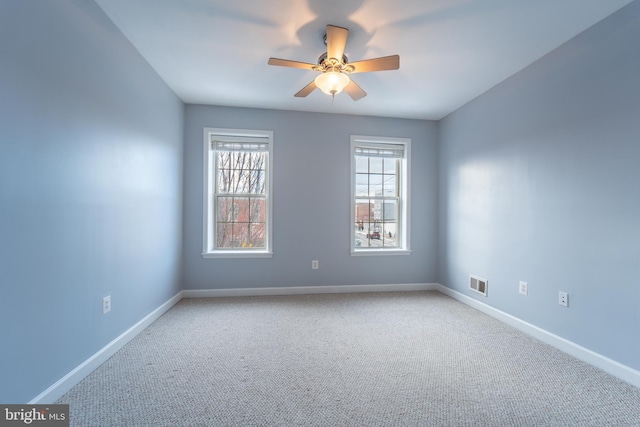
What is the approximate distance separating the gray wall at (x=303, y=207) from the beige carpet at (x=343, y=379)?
2.82 ft

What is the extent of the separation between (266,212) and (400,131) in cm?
226

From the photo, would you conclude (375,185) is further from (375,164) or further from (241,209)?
(241,209)

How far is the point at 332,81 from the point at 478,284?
2.77m

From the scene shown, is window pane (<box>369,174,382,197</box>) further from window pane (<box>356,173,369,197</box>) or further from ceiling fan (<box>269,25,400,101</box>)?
ceiling fan (<box>269,25,400,101</box>)

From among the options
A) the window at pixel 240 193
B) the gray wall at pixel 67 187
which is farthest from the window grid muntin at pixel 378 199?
the gray wall at pixel 67 187

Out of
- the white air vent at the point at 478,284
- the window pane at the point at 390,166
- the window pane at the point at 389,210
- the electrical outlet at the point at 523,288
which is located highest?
the window pane at the point at 390,166

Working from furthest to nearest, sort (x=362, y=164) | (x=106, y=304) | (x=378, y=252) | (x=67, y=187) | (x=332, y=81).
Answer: (x=362, y=164), (x=378, y=252), (x=332, y=81), (x=106, y=304), (x=67, y=187)

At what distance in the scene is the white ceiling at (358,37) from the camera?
1.79m

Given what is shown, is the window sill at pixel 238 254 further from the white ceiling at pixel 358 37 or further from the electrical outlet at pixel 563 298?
the electrical outlet at pixel 563 298

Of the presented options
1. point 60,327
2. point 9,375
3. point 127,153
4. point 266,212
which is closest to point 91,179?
point 127,153

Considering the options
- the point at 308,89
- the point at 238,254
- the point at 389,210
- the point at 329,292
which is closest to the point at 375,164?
the point at 389,210

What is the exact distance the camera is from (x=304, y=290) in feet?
11.6

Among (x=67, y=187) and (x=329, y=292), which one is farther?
(x=329, y=292)

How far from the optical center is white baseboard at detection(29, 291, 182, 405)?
1461 mm
